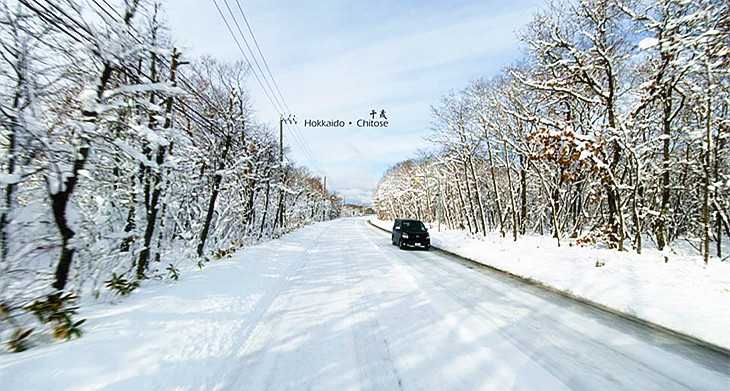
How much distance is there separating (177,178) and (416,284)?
8603 mm

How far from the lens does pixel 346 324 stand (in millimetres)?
4879

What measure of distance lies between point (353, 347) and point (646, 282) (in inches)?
297

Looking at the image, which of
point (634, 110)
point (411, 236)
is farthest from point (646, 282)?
point (411, 236)

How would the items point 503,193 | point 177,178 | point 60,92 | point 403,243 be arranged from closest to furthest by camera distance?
point 60,92
point 177,178
point 403,243
point 503,193

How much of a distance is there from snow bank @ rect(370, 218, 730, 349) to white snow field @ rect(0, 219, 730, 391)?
0.79 metres

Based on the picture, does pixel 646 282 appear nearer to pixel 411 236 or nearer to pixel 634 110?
pixel 634 110

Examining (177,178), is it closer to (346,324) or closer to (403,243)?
(346,324)

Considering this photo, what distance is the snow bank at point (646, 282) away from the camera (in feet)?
16.8

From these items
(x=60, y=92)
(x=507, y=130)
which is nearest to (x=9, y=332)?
(x=60, y=92)

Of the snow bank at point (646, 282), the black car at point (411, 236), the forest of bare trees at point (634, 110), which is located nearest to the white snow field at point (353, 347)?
the snow bank at point (646, 282)

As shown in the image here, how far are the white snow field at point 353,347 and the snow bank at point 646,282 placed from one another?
79cm

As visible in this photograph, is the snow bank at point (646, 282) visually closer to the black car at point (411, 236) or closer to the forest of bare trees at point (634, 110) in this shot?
the forest of bare trees at point (634, 110)

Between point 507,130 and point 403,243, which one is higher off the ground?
point 507,130

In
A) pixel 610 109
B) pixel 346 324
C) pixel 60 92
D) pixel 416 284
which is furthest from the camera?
pixel 610 109
